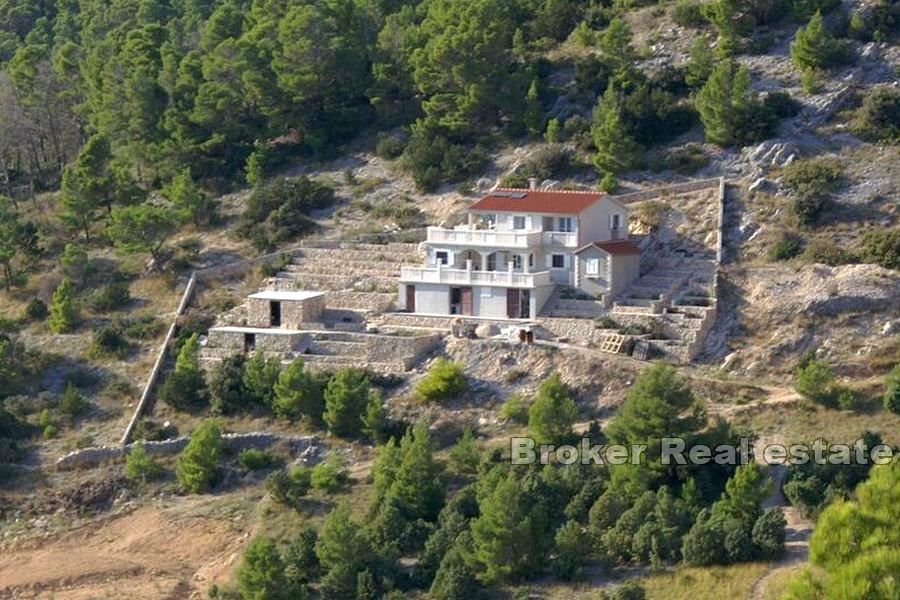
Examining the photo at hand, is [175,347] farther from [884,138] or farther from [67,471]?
[884,138]

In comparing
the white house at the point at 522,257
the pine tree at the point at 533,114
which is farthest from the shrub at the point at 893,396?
the pine tree at the point at 533,114

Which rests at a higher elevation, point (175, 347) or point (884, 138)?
point (884, 138)

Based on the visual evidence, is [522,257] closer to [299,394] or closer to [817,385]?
[299,394]

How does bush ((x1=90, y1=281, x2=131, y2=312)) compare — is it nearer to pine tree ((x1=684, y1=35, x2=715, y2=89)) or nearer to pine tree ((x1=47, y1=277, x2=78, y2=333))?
pine tree ((x1=47, y1=277, x2=78, y2=333))

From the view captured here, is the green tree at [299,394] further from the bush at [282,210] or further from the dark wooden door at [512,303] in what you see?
the bush at [282,210]

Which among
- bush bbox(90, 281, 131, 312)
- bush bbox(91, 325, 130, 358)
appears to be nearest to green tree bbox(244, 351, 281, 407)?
bush bbox(91, 325, 130, 358)

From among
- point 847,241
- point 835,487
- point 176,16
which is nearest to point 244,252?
point 847,241
